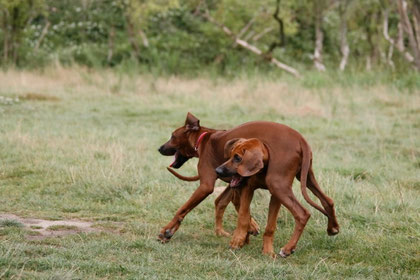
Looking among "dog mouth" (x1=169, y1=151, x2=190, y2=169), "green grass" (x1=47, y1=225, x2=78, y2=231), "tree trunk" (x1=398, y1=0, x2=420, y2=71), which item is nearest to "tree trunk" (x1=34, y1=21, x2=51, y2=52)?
"tree trunk" (x1=398, y1=0, x2=420, y2=71)

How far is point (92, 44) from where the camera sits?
2919 cm

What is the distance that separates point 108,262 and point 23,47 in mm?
22708

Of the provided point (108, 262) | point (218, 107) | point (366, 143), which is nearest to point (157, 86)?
point (218, 107)

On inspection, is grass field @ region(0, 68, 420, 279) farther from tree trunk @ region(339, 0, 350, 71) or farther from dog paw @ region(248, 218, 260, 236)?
tree trunk @ region(339, 0, 350, 71)

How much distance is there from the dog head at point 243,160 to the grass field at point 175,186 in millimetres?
687

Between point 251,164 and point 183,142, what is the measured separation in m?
1.29

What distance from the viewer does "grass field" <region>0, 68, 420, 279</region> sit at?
520 cm

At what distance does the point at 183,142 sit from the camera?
6629 mm

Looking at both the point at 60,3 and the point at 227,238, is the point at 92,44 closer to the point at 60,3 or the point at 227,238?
the point at 60,3

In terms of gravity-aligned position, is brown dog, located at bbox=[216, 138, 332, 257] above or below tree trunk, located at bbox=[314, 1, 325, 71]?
above

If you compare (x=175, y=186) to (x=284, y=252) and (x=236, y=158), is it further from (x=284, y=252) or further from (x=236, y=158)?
(x=284, y=252)

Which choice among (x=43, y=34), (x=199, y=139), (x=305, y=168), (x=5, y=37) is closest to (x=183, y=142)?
(x=199, y=139)

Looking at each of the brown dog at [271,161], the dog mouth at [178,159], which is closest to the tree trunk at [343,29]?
the dog mouth at [178,159]

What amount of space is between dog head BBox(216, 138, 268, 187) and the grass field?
0.69 m
